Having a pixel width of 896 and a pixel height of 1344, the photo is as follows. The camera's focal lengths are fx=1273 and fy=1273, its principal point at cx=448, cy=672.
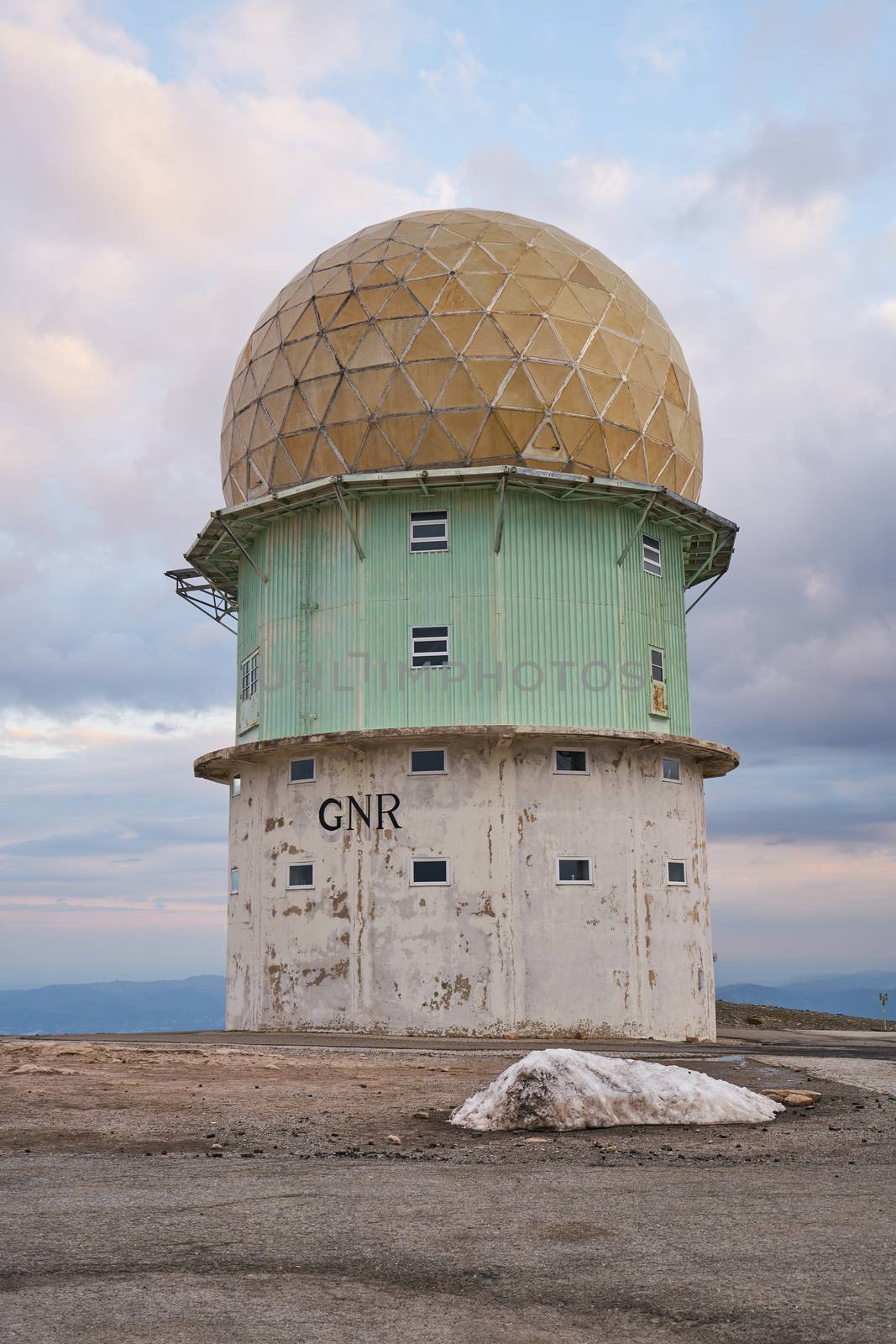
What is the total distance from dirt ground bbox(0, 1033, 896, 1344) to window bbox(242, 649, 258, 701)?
1560 centimetres

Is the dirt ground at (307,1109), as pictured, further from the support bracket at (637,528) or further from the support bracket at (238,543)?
the support bracket at (238,543)

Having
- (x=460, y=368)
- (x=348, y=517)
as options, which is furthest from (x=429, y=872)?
(x=460, y=368)

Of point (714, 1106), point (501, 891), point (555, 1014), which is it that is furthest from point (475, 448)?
point (714, 1106)

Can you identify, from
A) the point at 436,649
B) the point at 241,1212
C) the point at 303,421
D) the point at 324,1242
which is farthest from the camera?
the point at 303,421

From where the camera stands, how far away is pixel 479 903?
2414 cm

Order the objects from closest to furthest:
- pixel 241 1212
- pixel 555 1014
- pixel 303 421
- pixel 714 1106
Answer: pixel 241 1212 < pixel 714 1106 < pixel 555 1014 < pixel 303 421

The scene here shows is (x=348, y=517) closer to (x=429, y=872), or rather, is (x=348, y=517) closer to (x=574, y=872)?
(x=429, y=872)

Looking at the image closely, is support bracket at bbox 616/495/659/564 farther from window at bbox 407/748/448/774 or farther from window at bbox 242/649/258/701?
window at bbox 242/649/258/701

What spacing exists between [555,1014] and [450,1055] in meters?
6.11

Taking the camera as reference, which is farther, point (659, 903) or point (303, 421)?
point (303, 421)

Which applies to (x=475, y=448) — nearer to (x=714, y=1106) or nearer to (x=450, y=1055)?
(x=450, y=1055)

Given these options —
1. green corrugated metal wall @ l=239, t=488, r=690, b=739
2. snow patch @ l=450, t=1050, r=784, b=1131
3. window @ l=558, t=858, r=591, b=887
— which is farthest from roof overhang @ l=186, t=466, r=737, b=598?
snow patch @ l=450, t=1050, r=784, b=1131

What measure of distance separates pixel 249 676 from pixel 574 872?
29.1 ft

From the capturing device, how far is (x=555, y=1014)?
2405cm
